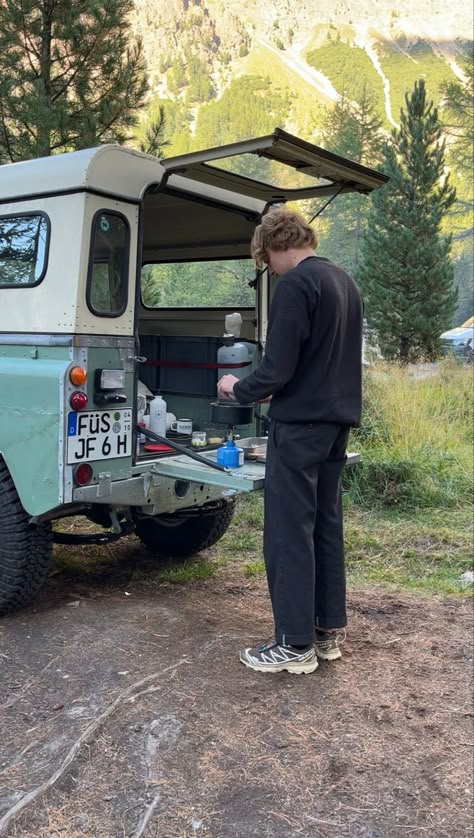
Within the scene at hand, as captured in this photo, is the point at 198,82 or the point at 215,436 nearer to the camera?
the point at 215,436

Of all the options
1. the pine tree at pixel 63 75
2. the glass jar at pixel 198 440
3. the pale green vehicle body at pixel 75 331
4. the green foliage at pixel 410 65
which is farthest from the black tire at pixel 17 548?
the green foliage at pixel 410 65

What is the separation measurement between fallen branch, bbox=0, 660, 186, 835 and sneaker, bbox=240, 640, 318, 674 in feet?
1.17

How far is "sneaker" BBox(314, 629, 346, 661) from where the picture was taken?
3635 millimetres

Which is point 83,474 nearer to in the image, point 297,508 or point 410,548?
point 297,508

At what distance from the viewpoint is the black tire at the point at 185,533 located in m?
5.11

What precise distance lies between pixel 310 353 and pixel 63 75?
17.7 ft

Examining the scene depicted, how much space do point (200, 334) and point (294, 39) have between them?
363 feet

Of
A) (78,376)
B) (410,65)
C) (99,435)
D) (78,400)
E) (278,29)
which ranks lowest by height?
(99,435)

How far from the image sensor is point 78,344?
3623mm

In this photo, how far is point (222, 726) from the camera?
3.00 m

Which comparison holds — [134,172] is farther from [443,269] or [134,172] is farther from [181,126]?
[181,126]

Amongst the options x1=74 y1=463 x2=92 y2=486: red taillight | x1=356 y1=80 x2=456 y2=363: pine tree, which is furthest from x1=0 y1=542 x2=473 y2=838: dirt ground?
x1=356 y1=80 x2=456 y2=363: pine tree

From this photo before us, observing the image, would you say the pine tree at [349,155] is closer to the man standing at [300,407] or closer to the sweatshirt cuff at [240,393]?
the man standing at [300,407]

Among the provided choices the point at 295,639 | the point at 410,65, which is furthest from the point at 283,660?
the point at 410,65
